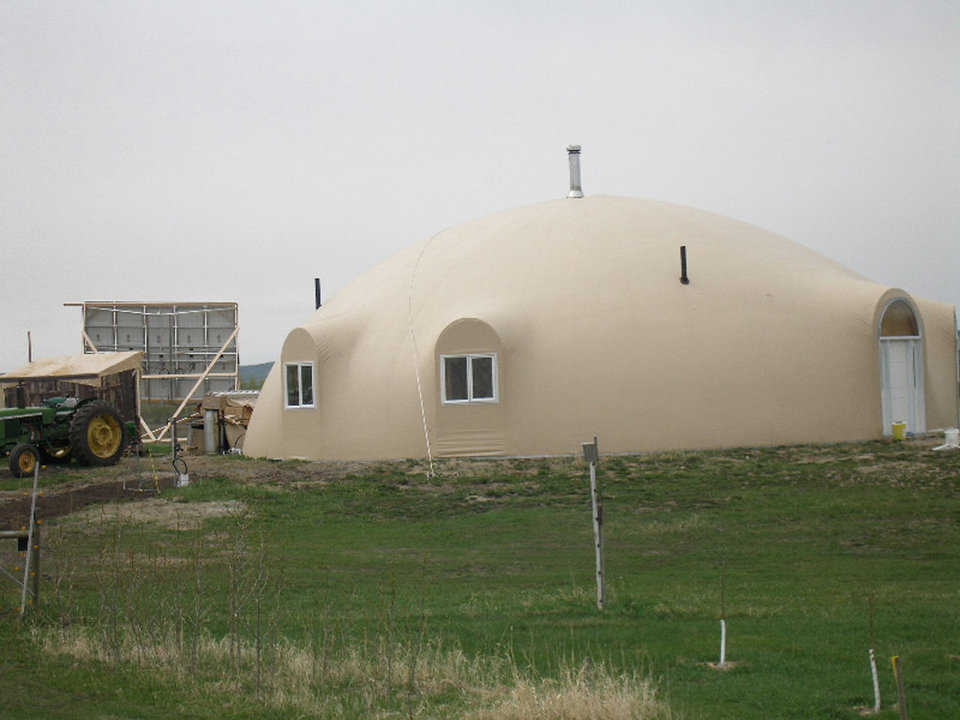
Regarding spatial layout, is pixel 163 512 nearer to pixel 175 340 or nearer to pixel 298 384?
pixel 298 384

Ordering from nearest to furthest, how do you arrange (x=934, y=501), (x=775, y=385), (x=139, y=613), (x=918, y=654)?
(x=918, y=654), (x=139, y=613), (x=934, y=501), (x=775, y=385)

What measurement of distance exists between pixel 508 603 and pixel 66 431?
15055mm

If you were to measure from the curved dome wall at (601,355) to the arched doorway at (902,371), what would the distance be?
0.17 meters

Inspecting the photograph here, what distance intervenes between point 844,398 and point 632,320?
188 inches

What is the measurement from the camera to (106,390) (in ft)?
89.3

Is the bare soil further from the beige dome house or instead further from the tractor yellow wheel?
the beige dome house

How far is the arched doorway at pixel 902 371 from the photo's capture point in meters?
23.9

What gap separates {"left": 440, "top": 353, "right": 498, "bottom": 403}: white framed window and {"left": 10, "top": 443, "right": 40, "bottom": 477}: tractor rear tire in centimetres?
821

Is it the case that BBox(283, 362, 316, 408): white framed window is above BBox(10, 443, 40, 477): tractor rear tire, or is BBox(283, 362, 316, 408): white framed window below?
above

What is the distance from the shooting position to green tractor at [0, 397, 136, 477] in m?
21.7

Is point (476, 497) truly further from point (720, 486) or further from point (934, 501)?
point (934, 501)

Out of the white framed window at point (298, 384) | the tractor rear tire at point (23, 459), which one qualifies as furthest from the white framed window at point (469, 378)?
the tractor rear tire at point (23, 459)

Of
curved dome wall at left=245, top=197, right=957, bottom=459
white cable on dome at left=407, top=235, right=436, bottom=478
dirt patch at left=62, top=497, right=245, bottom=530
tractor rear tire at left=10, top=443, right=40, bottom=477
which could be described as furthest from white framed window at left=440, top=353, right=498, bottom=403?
tractor rear tire at left=10, top=443, right=40, bottom=477

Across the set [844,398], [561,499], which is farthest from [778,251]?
[561,499]
